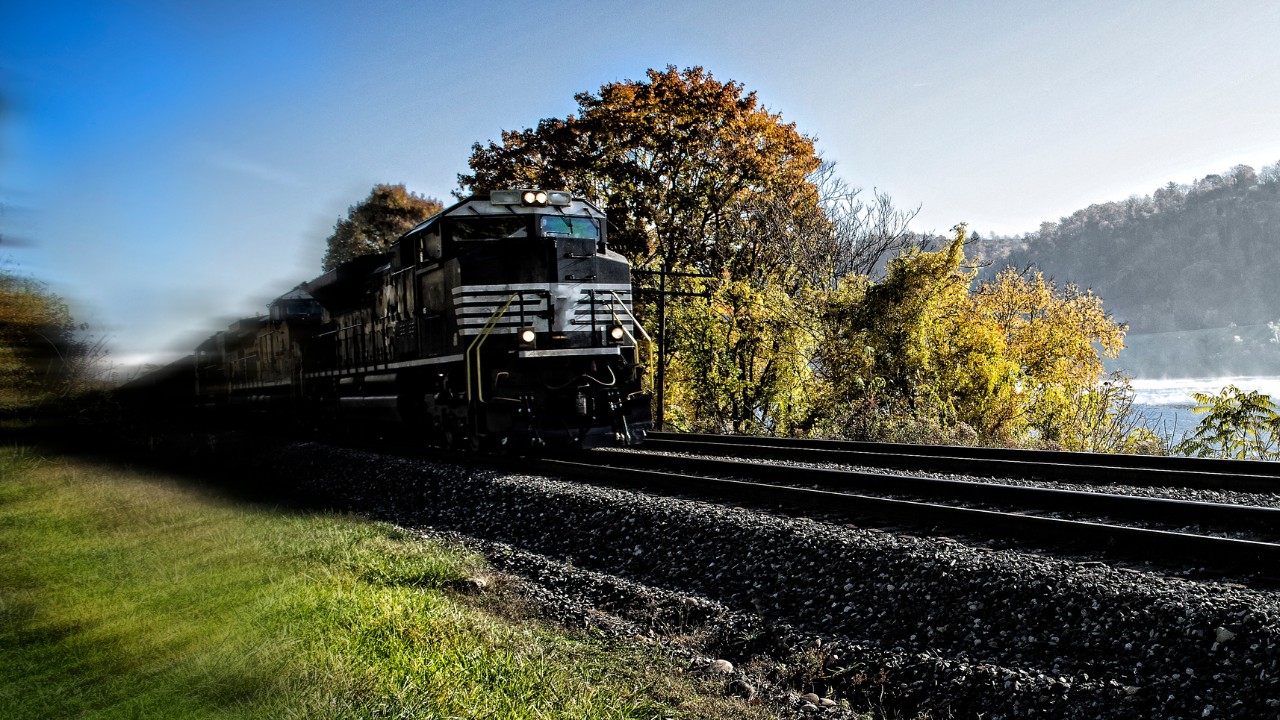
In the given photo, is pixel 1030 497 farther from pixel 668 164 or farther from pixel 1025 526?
pixel 668 164

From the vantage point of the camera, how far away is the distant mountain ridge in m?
68.6

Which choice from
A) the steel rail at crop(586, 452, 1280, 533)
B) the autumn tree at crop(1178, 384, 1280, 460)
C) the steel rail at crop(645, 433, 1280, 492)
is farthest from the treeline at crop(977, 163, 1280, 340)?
the steel rail at crop(586, 452, 1280, 533)

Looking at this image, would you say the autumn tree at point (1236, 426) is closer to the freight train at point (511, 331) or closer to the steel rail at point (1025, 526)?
the steel rail at point (1025, 526)

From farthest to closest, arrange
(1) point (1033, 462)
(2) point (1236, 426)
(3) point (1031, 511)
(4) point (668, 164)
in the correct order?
(4) point (668, 164)
(2) point (1236, 426)
(1) point (1033, 462)
(3) point (1031, 511)

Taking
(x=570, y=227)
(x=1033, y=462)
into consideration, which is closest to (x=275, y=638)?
(x=1033, y=462)

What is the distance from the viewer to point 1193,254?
69812 millimetres

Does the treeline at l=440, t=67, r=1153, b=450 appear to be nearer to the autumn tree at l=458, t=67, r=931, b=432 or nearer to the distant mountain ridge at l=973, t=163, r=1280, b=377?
the autumn tree at l=458, t=67, r=931, b=432

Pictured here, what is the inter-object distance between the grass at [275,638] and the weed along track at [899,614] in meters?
0.59

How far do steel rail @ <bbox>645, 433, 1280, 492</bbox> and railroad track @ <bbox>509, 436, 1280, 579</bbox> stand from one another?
0.08 meters

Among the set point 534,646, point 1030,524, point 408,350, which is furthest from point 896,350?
point 534,646

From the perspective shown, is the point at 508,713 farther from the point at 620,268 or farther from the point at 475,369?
the point at 620,268

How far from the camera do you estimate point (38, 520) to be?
708cm

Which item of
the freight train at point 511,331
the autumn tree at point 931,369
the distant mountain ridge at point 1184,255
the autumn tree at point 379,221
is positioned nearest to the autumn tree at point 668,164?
the autumn tree at point 931,369

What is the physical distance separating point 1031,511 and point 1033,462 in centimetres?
217
